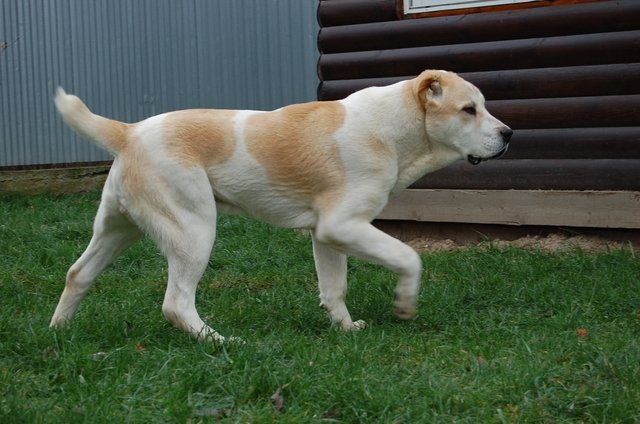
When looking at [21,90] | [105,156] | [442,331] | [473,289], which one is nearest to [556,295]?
[473,289]

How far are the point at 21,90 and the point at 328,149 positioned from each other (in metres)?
9.33

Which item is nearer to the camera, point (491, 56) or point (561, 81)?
point (561, 81)

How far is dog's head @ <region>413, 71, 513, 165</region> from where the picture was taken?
534cm

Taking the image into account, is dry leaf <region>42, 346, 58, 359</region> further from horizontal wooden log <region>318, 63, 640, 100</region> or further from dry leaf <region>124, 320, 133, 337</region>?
horizontal wooden log <region>318, 63, 640, 100</region>

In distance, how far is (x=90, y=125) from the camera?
5051 mm

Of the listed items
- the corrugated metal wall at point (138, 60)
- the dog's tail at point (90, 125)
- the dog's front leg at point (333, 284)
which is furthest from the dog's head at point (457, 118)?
the corrugated metal wall at point (138, 60)

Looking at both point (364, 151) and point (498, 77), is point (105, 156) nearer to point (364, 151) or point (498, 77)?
point (498, 77)

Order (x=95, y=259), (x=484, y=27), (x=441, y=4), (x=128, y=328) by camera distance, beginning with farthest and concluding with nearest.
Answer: (x=441, y=4), (x=484, y=27), (x=95, y=259), (x=128, y=328)

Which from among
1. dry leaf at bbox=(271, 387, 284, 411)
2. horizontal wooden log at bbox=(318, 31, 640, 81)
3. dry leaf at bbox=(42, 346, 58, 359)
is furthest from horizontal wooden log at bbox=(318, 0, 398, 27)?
dry leaf at bbox=(271, 387, 284, 411)

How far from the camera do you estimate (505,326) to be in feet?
17.1

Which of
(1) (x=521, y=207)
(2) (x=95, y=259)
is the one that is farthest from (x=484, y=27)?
(2) (x=95, y=259)

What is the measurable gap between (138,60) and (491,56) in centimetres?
651

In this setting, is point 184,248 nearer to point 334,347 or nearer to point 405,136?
point 334,347

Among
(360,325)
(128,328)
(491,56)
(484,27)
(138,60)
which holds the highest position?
(484,27)
